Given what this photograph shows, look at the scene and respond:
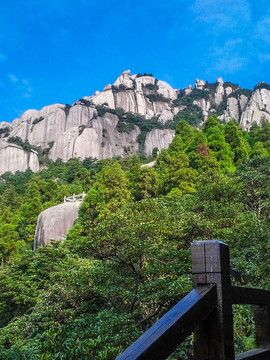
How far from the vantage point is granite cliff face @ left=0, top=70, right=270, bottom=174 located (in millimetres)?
50906

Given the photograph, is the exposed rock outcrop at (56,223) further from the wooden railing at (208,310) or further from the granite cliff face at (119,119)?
the granite cliff face at (119,119)

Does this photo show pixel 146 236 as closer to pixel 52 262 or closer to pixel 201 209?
pixel 201 209

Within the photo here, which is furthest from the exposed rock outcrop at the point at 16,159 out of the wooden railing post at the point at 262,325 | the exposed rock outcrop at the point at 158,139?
the wooden railing post at the point at 262,325

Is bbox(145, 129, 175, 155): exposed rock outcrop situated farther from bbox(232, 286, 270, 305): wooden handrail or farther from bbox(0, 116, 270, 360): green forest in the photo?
bbox(232, 286, 270, 305): wooden handrail

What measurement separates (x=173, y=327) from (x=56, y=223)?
21.7 m

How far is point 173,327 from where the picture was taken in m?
1.06

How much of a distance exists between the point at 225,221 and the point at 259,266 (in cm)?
319

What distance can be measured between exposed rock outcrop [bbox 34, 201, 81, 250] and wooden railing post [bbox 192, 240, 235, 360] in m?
21.3

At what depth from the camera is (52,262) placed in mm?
12594

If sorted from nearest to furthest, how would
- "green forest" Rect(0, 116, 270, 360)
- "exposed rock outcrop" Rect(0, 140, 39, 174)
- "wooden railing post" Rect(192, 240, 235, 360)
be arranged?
"wooden railing post" Rect(192, 240, 235, 360)
"green forest" Rect(0, 116, 270, 360)
"exposed rock outcrop" Rect(0, 140, 39, 174)

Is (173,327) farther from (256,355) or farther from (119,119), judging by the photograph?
(119,119)

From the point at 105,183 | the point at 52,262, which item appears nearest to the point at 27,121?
the point at 105,183

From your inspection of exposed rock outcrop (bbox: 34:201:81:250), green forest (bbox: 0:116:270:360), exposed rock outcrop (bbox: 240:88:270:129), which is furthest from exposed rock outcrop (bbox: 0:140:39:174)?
green forest (bbox: 0:116:270:360)

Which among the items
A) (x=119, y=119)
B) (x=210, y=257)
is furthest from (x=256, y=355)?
(x=119, y=119)
